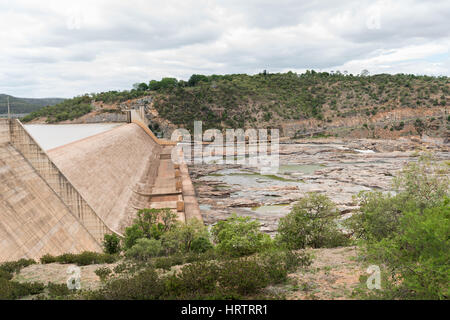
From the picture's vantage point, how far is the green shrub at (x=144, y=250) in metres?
13.5

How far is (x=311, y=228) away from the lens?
602 inches

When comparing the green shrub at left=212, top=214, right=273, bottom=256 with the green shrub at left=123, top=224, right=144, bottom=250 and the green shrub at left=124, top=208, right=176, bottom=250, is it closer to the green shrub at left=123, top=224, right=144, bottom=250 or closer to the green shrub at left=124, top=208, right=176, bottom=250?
the green shrub at left=124, top=208, right=176, bottom=250

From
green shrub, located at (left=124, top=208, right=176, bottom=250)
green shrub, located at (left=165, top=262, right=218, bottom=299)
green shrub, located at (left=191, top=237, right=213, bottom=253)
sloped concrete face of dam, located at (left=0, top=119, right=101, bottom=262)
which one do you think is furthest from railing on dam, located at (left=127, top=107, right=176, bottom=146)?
green shrub, located at (left=165, top=262, right=218, bottom=299)

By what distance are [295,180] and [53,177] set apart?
30.8 m

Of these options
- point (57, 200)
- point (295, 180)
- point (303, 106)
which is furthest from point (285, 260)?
point (303, 106)

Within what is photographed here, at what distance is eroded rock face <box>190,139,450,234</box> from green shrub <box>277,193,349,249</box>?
12.7ft

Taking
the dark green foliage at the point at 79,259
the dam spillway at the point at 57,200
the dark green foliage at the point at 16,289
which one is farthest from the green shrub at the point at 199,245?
the dark green foliage at the point at 16,289

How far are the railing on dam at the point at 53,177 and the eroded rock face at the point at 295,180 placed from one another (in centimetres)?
1076

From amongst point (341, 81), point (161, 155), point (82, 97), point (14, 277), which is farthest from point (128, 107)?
point (14, 277)

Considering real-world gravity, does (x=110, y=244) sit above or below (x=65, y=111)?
below

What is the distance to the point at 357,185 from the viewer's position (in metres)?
37.7

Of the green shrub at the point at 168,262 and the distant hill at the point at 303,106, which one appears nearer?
the green shrub at the point at 168,262

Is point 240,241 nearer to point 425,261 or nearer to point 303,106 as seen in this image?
point 425,261

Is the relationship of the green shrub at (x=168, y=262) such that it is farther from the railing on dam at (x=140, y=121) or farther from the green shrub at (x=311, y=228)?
the railing on dam at (x=140, y=121)
